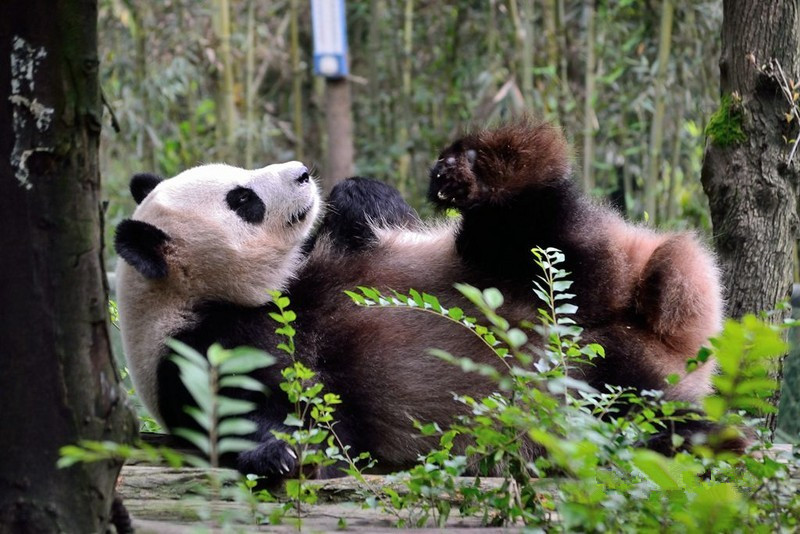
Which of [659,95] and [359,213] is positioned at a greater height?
[659,95]

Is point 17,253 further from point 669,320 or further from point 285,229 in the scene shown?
point 669,320

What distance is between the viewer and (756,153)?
3734 millimetres

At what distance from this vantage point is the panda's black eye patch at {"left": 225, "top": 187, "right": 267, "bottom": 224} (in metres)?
3.57

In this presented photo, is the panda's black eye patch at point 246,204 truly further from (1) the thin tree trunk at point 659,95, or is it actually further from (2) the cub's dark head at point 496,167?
(1) the thin tree trunk at point 659,95

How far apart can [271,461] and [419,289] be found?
0.96 metres

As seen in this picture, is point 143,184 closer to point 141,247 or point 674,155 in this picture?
point 141,247

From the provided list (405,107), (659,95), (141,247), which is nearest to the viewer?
(141,247)

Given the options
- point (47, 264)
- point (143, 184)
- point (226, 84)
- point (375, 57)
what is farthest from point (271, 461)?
point (375, 57)

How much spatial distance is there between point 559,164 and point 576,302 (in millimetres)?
488

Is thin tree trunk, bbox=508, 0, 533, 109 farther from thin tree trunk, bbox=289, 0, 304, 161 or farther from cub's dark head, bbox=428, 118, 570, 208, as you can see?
cub's dark head, bbox=428, 118, 570, 208

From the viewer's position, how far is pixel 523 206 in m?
3.46

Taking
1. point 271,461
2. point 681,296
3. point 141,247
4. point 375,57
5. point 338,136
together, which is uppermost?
point 375,57

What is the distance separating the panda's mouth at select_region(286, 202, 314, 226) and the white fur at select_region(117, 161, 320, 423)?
0.01 m

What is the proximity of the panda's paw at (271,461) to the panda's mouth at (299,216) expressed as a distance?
0.95 meters
